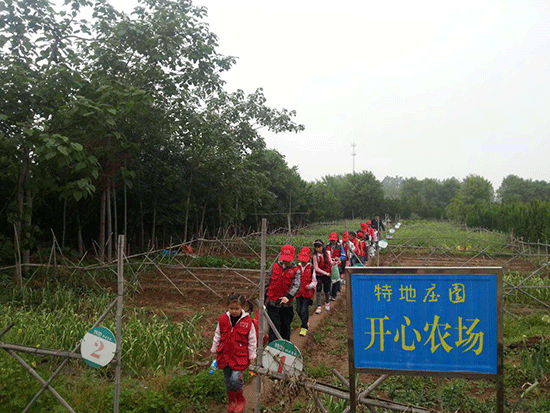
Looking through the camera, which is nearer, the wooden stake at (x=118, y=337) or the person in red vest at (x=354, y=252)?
the wooden stake at (x=118, y=337)

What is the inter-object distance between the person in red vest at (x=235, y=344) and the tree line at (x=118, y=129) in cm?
380

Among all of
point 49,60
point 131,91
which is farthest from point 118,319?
point 49,60

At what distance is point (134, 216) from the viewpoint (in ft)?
53.0

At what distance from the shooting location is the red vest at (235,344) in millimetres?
3906

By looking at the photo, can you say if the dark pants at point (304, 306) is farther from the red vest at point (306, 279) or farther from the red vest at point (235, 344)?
the red vest at point (235, 344)

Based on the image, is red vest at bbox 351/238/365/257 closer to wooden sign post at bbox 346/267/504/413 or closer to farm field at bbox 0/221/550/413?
farm field at bbox 0/221/550/413

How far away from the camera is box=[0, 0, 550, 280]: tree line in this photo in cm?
746

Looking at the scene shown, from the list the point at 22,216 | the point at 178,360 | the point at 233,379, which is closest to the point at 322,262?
the point at 178,360

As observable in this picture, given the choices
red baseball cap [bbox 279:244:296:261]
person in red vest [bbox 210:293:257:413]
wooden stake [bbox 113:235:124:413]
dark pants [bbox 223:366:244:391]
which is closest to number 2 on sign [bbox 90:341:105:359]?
wooden stake [bbox 113:235:124:413]

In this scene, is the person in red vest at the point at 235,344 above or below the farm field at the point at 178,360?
above

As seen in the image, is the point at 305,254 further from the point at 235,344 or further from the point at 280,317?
the point at 235,344

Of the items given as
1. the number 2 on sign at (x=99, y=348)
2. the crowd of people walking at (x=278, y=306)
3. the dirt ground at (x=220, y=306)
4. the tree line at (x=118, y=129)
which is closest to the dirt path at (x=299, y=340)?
the dirt ground at (x=220, y=306)

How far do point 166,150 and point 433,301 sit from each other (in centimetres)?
1338

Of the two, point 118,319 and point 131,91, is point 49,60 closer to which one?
point 131,91
